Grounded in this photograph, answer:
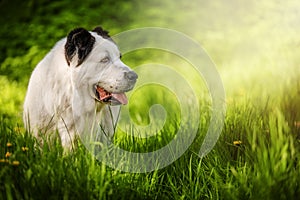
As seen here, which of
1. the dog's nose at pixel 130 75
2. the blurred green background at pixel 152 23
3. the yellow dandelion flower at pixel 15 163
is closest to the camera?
the yellow dandelion flower at pixel 15 163

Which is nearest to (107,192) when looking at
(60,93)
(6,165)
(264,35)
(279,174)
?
(6,165)

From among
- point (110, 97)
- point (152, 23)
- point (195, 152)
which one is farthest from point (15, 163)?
point (152, 23)

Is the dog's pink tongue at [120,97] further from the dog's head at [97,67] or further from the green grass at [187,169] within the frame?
the green grass at [187,169]

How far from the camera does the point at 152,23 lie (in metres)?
9.42

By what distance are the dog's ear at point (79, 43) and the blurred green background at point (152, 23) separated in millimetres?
3785

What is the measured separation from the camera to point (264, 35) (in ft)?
28.7

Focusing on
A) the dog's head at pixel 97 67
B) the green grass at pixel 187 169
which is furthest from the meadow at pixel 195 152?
the dog's head at pixel 97 67

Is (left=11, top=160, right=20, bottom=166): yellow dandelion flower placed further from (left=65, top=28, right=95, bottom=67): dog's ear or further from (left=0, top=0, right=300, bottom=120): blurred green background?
(left=0, top=0, right=300, bottom=120): blurred green background

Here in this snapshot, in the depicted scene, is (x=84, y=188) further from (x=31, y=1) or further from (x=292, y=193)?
(x=31, y=1)

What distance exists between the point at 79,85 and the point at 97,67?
0.68ft

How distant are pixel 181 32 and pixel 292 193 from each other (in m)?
6.76

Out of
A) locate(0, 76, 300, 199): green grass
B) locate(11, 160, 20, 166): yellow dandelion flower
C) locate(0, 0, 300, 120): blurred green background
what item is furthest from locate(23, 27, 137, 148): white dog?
locate(0, 0, 300, 120): blurred green background

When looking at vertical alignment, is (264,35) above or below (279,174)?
above

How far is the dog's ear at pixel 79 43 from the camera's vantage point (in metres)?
4.04
